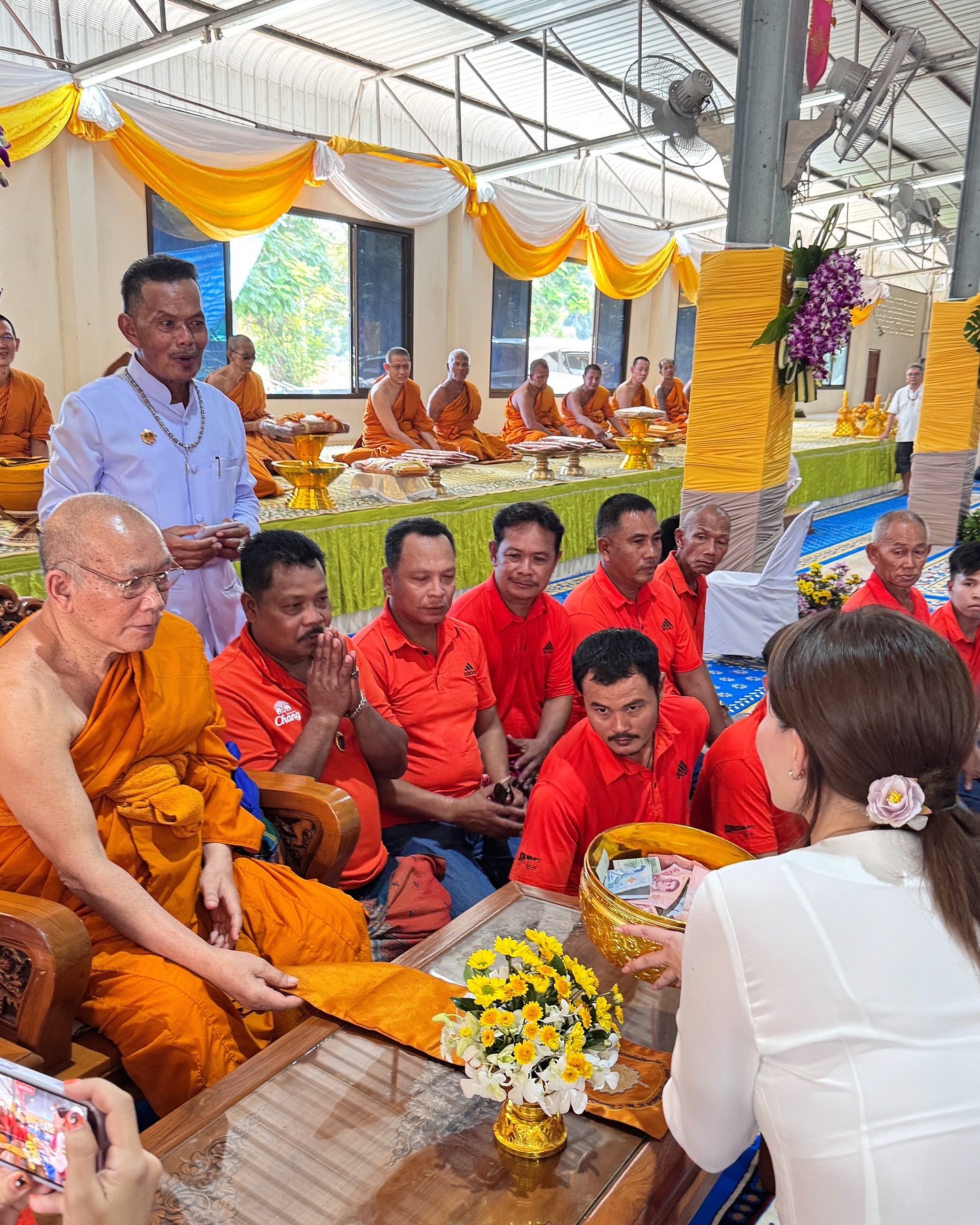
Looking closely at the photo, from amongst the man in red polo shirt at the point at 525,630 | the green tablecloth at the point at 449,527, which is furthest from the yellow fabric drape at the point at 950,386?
the man in red polo shirt at the point at 525,630

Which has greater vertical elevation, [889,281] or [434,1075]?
[889,281]

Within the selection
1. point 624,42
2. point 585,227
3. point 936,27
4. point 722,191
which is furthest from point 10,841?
point 722,191

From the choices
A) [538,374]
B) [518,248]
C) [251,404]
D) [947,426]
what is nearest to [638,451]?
[538,374]

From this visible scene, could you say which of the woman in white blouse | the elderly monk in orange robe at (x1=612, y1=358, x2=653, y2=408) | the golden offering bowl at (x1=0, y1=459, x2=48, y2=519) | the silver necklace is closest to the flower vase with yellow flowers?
the woman in white blouse

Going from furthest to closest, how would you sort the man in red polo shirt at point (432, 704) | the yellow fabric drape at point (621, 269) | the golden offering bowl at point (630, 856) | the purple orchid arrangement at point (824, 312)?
the yellow fabric drape at point (621, 269), the purple orchid arrangement at point (824, 312), the man in red polo shirt at point (432, 704), the golden offering bowl at point (630, 856)

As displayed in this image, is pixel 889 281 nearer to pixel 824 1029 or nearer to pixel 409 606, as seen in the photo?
pixel 409 606

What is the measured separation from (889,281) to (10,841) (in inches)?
942

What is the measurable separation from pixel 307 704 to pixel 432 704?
0.39 m

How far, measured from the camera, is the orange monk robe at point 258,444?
205 inches

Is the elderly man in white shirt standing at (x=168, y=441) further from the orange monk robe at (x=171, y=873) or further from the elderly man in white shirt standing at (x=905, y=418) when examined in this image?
the elderly man in white shirt standing at (x=905, y=418)

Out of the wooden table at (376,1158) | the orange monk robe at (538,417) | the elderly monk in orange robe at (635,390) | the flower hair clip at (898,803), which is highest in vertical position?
the elderly monk in orange robe at (635,390)

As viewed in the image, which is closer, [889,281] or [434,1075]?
[434,1075]

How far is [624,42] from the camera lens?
29.6ft

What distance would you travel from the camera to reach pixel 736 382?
500 centimetres
